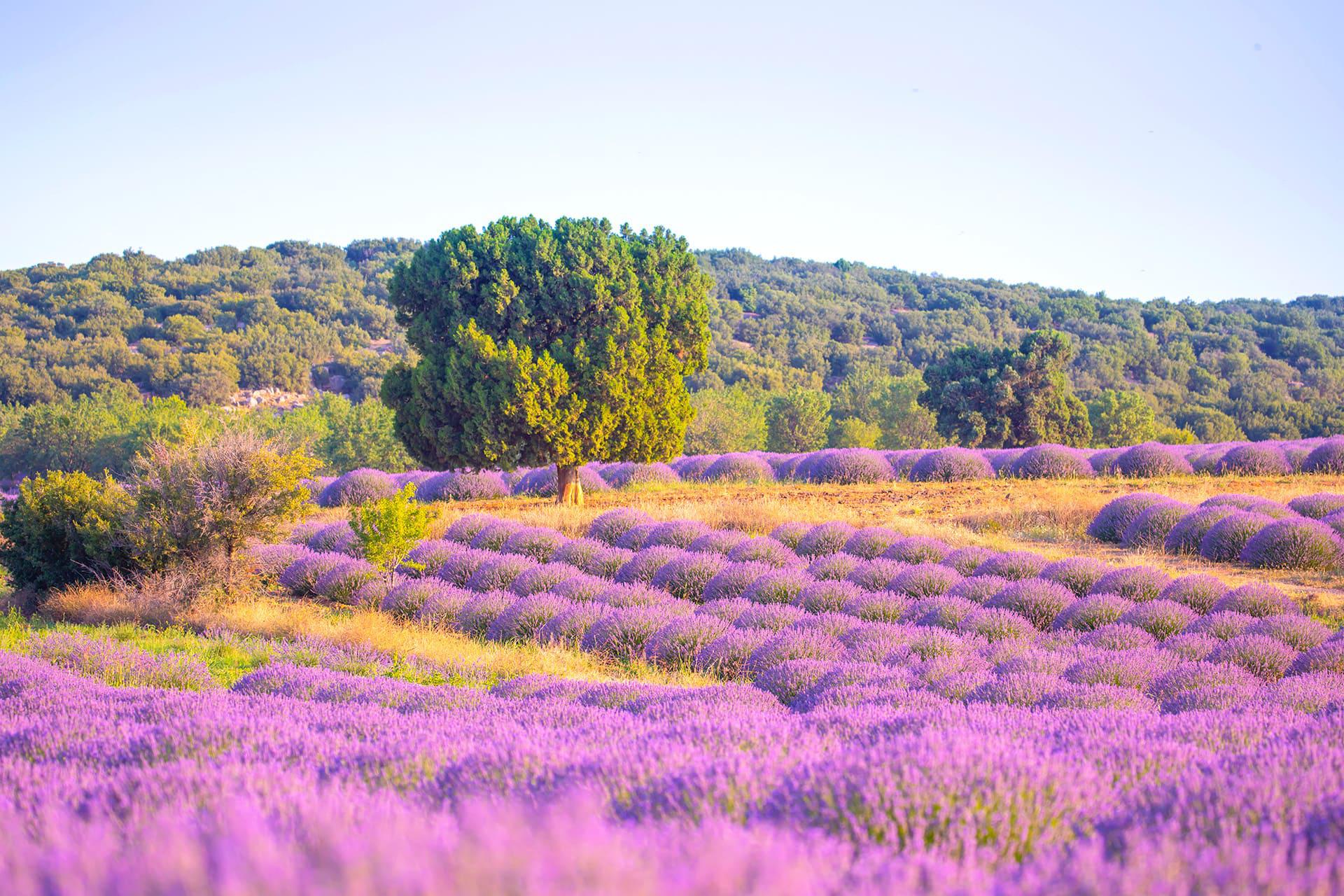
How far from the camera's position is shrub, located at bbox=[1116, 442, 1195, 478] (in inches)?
783

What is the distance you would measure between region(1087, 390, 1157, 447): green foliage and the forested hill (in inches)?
307

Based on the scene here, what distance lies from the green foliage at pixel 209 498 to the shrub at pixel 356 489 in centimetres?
882

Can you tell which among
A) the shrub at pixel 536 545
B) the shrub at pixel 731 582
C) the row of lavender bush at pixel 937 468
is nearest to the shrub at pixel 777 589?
the shrub at pixel 731 582

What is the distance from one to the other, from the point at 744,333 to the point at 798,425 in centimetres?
2570

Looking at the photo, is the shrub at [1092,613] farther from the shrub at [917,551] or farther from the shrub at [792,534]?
the shrub at [792,534]

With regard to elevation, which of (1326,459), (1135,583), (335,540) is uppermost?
(1326,459)

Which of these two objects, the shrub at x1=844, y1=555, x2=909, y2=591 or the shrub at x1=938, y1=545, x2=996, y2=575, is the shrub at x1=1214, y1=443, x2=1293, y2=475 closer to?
the shrub at x1=938, y1=545, x2=996, y2=575

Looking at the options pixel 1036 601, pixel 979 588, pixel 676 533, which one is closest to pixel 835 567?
pixel 979 588

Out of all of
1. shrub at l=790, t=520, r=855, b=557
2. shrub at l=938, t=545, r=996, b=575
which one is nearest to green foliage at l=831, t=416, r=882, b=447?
shrub at l=790, t=520, r=855, b=557

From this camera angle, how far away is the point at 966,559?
34.7ft

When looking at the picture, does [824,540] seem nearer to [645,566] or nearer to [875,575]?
[875,575]

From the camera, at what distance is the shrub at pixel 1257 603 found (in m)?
8.09

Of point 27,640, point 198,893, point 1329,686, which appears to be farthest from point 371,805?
point 27,640

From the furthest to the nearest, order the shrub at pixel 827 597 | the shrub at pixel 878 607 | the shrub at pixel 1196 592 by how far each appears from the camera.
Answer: the shrub at pixel 827 597 → the shrub at pixel 878 607 → the shrub at pixel 1196 592
